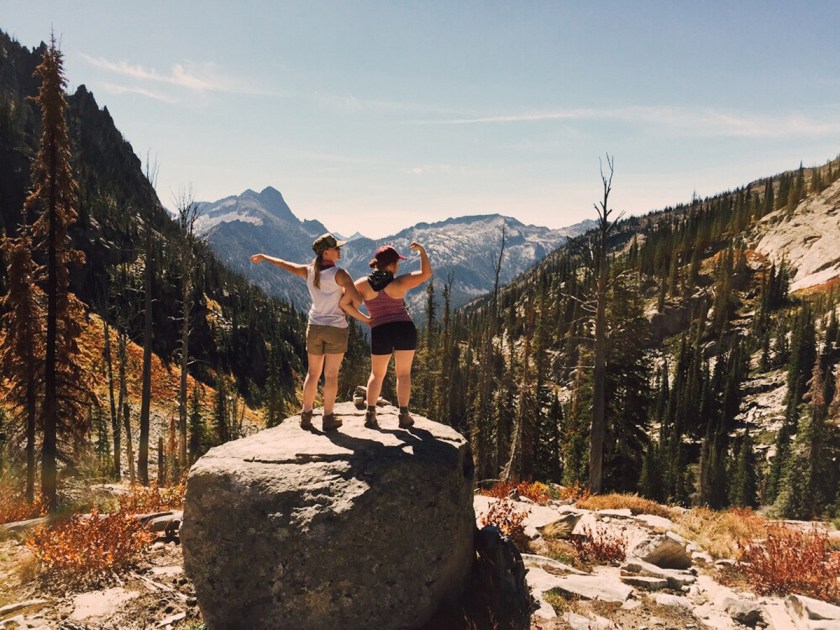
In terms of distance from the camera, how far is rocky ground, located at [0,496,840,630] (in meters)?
5.93

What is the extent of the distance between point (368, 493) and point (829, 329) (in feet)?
342

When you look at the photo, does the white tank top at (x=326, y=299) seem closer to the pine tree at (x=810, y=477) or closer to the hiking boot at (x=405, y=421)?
the hiking boot at (x=405, y=421)

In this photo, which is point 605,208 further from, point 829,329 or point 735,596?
point 829,329

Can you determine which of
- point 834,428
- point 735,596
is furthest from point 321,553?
point 834,428

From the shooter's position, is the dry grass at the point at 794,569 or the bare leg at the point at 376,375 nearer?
the bare leg at the point at 376,375

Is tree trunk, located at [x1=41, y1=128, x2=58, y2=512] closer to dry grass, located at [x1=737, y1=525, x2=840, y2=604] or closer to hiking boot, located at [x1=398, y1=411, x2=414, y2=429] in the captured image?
hiking boot, located at [x1=398, y1=411, x2=414, y2=429]

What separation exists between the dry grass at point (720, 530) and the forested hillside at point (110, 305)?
1485 centimetres

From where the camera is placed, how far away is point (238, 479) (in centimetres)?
567

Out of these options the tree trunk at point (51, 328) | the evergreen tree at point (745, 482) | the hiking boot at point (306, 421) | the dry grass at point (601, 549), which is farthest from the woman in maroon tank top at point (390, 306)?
the evergreen tree at point (745, 482)

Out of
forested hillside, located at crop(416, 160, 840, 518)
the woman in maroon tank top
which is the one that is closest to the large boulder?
the woman in maroon tank top

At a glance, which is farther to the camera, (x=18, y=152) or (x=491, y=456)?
(x=18, y=152)

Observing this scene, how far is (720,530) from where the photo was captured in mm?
10672

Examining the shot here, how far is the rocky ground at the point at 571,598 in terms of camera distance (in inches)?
233

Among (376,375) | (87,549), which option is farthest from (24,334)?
(376,375)
